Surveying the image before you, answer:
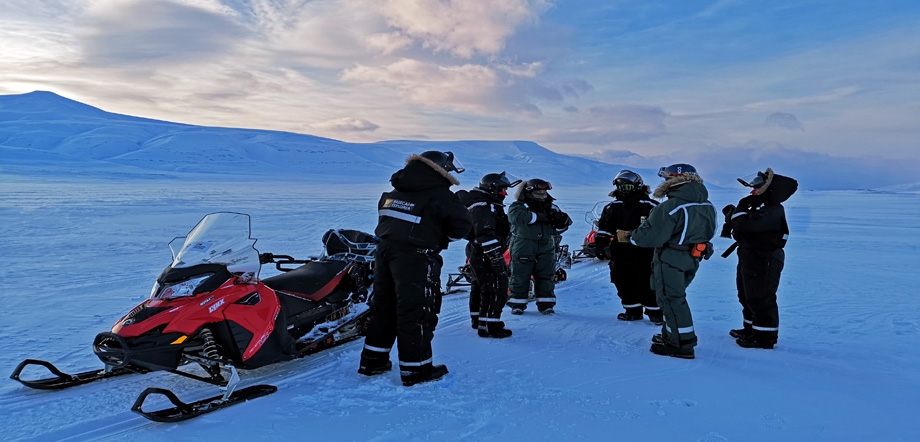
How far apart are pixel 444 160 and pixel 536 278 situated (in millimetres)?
2752

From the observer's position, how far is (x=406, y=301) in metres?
4.11

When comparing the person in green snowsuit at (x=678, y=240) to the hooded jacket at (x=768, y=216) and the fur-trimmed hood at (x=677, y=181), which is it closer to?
the fur-trimmed hood at (x=677, y=181)

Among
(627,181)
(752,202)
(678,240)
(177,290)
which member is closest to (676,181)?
(678,240)

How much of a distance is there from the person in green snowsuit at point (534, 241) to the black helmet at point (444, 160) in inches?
75.5

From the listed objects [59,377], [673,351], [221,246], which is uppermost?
[221,246]

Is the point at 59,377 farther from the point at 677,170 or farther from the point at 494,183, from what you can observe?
the point at 677,170

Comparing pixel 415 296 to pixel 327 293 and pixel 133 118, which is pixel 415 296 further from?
pixel 133 118

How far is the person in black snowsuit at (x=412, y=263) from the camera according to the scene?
4.11m

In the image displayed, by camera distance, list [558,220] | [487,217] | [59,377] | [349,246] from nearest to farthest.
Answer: [59,377]
[349,246]
[487,217]
[558,220]

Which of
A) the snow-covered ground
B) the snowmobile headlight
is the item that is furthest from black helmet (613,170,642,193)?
the snowmobile headlight

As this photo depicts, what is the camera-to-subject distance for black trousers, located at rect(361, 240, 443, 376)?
4109mm

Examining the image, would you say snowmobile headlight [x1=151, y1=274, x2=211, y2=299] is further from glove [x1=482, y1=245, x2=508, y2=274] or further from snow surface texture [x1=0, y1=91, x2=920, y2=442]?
glove [x1=482, y1=245, x2=508, y2=274]

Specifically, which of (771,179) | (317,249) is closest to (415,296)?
(771,179)

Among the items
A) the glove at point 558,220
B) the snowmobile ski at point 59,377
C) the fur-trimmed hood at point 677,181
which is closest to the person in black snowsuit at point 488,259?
the glove at point 558,220
